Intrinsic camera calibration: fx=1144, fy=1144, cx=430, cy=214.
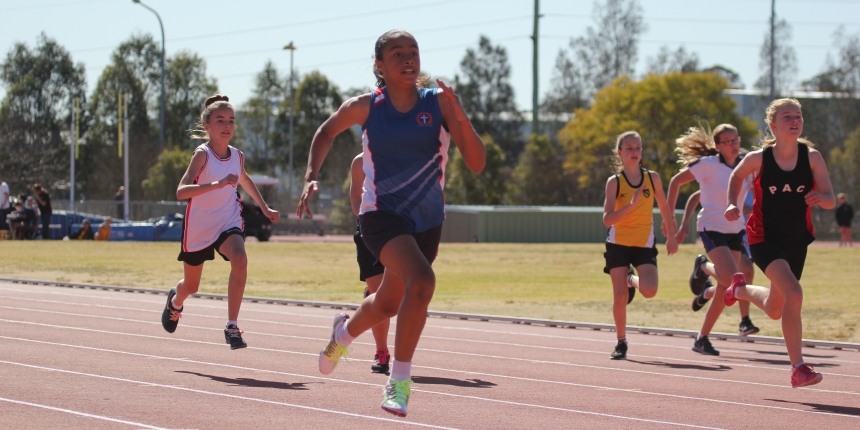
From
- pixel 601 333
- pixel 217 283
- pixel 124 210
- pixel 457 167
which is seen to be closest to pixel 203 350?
pixel 601 333

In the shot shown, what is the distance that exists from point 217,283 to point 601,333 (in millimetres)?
8645

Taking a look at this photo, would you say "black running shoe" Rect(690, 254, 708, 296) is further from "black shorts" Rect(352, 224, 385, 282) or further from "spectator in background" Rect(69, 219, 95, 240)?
"spectator in background" Rect(69, 219, 95, 240)

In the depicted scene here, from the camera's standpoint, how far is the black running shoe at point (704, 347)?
10.2m

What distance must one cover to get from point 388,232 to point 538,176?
68314mm

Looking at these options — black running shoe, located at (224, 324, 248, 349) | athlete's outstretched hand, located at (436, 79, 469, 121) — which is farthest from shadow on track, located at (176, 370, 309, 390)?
athlete's outstretched hand, located at (436, 79, 469, 121)

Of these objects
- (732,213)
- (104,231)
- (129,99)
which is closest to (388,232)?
(732,213)

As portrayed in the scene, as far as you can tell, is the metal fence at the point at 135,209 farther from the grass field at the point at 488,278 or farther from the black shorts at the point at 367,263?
the black shorts at the point at 367,263

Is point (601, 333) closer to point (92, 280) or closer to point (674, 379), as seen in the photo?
point (674, 379)

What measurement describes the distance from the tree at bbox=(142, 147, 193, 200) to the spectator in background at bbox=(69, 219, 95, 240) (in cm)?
2660

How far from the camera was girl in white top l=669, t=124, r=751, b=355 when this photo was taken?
408 inches

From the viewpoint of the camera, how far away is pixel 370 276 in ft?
27.8

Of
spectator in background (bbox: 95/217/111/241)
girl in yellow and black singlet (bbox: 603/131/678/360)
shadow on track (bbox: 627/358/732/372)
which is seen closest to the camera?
shadow on track (bbox: 627/358/732/372)

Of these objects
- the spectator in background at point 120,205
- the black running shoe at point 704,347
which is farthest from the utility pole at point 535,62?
the black running shoe at point 704,347

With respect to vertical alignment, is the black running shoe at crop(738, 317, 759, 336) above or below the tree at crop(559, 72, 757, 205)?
below
